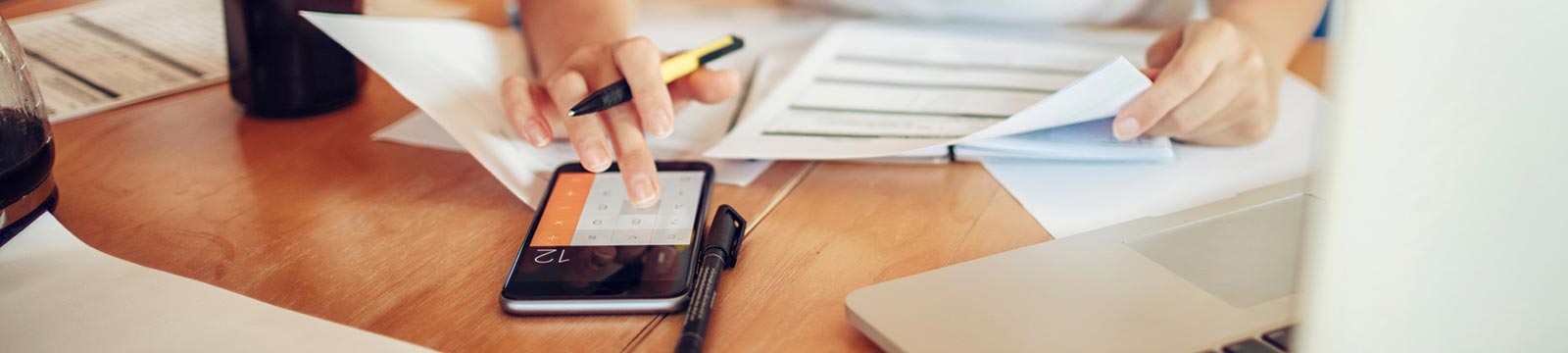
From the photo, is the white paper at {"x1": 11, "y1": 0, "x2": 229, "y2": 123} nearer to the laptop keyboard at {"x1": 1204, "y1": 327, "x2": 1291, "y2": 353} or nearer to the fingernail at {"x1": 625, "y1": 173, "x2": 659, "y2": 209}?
the fingernail at {"x1": 625, "y1": 173, "x2": 659, "y2": 209}

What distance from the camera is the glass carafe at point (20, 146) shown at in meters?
A: 0.49

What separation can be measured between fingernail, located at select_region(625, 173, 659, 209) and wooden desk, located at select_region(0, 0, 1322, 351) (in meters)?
0.05

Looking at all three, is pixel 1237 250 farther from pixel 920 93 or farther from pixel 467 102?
pixel 467 102

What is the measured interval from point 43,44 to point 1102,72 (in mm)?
805

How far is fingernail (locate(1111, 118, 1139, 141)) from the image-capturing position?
0.59 meters

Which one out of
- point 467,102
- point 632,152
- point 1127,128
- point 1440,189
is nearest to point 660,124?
point 632,152

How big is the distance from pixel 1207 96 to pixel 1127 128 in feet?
0.20

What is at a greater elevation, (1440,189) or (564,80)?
(1440,189)

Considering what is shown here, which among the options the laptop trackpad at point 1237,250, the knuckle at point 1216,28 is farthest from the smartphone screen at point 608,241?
the knuckle at point 1216,28

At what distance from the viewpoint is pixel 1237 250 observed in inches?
19.1

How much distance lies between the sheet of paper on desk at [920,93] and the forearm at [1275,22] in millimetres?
93

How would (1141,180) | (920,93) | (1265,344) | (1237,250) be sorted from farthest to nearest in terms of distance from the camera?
(920,93)
(1141,180)
(1237,250)
(1265,344)

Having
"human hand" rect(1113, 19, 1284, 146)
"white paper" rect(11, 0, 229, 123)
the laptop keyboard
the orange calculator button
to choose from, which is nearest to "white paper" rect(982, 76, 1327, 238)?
"human hand" rect(1113, 19, 1284, 146)

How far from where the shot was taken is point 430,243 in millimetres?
524
